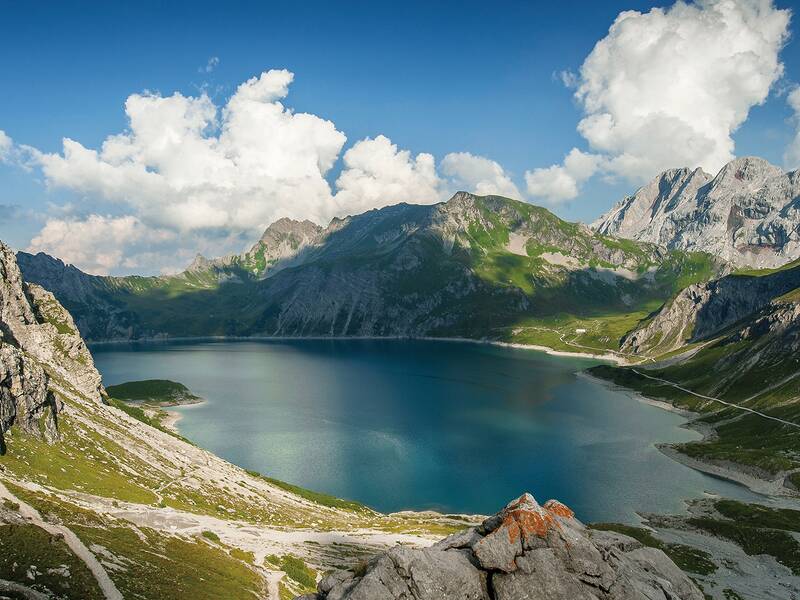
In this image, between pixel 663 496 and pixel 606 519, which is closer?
pixel 606 519

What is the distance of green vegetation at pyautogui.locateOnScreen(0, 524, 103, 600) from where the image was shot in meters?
28.5

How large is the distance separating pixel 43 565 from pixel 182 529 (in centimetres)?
2231

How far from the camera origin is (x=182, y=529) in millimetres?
51656

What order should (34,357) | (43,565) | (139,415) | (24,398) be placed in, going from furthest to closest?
(139,415)
(34,357)
(24,398)
(43,565)

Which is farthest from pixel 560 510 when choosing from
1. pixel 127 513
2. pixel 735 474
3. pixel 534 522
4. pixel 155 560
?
pixel 735 474

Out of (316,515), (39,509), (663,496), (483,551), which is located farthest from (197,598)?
(663,496)

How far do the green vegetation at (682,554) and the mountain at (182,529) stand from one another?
25953mm

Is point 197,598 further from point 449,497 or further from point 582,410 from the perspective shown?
point 582,410

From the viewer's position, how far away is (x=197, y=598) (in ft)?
112

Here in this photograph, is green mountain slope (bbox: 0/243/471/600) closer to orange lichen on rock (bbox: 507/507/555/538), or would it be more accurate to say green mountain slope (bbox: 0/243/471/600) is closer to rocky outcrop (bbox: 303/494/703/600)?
rocky outcrop (bbox: 303/494/703/600)

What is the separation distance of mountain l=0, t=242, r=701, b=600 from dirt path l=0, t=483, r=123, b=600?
0.13 meters

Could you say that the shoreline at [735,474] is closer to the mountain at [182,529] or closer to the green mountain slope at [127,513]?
the mountain at [182,529]

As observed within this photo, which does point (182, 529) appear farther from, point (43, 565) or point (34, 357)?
point (34, 357)

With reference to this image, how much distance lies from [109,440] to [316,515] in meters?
32.0
